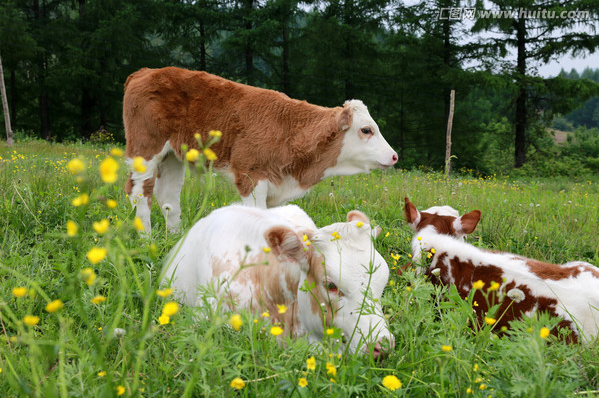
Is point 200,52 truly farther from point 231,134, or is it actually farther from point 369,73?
point 231,134

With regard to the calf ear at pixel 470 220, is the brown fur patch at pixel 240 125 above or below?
above

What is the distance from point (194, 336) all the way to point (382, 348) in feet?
2.75

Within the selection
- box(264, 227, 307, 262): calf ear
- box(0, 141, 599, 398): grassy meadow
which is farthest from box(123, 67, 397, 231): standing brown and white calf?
box(264, 227, 307, 262): calf ear

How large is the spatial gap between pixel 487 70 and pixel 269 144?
23.6 metres

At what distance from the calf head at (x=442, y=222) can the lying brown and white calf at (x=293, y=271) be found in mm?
1153

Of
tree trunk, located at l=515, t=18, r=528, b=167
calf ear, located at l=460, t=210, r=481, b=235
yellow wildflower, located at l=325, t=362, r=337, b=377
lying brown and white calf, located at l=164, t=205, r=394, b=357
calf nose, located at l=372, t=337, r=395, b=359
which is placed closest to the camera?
yellow wildflower, located at l=325, t=362, r=337, b=377

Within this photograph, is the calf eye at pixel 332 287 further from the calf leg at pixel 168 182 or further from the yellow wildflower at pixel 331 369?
the calf leg at pixel 168 182

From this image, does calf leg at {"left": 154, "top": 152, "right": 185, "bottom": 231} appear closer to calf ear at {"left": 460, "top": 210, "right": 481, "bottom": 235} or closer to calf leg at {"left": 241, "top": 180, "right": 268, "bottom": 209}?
calf leg at {"left": 241, "top": 180, "right": 268, "bottom": 209}

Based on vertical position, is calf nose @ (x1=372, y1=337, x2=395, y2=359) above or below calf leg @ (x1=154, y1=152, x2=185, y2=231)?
below

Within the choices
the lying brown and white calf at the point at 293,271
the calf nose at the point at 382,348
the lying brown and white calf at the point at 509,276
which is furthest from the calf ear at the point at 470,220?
the calf nose at the point at 382,348

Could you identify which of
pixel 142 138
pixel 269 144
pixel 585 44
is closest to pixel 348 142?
pixel 269 144

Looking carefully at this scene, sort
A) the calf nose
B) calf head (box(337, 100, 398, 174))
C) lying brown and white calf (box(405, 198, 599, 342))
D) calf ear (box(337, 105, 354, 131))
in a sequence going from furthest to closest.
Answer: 1. calf head (box(337, 100, 398, 174))
2. calf ear (box(337, 105, 354, 131))
3. lying brown and white calf (box(405, 198, 599, 342))
4. the calf nose

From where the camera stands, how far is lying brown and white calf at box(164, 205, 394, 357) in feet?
7.14

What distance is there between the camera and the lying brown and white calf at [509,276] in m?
2.76
